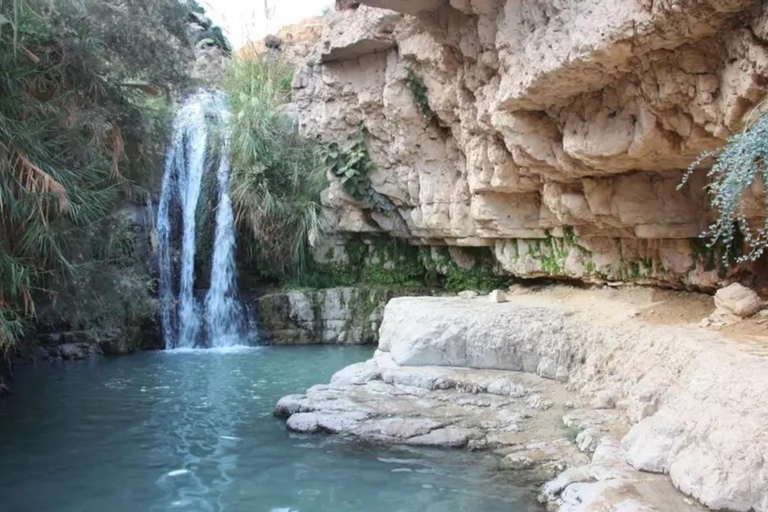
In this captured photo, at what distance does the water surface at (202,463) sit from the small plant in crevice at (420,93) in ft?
15.5

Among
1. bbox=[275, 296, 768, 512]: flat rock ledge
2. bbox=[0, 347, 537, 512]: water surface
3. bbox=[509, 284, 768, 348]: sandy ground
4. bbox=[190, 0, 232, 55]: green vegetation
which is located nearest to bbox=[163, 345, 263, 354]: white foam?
bbox=[0, 347, 537, 512]: water surface

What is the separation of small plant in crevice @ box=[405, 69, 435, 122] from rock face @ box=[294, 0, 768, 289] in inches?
1.4

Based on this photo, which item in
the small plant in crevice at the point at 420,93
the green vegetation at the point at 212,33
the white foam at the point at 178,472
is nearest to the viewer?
the white foam at the point at 178,472

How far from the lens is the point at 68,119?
705cm

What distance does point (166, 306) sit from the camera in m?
13.7

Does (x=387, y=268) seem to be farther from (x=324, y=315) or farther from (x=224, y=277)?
(x=224, y=277)

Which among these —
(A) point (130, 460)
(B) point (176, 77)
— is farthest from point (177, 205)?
(A) point (130, 460)

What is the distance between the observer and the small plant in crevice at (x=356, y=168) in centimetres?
1258

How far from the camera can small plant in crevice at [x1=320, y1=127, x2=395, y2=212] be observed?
12578 millimetres

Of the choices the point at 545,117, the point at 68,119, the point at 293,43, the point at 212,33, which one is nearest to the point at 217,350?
the point at 68,119

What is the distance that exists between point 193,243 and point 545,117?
9.09 m

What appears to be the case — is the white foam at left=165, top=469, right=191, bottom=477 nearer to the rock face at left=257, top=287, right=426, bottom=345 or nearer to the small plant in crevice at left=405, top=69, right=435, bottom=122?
the small plant in crevice at left=405, top=69, right=435, bottom=122

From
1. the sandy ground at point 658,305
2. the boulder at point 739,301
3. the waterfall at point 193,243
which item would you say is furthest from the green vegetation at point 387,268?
the boulder at point 739,301

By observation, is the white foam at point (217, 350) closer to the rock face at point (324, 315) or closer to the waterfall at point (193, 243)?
the waterfall at point (193, 243)
